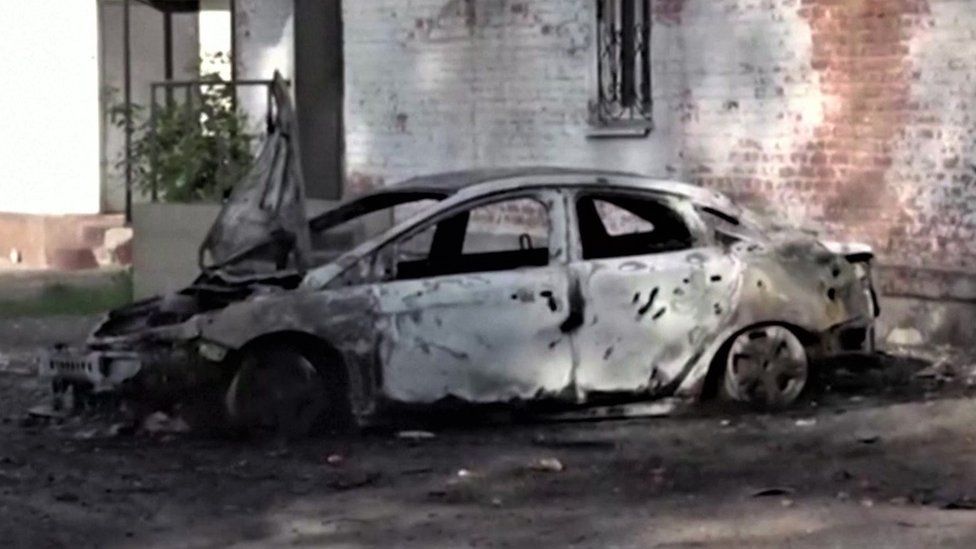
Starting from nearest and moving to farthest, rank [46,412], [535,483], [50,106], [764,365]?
[535,483], [46,412], [764,365], [50,106]

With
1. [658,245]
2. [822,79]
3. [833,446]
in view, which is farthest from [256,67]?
[833,446]

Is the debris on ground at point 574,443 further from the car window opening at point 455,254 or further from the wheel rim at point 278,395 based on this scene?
the wheel rim at point 278,395

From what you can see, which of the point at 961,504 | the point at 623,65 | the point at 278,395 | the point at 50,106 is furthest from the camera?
the point at 50,106

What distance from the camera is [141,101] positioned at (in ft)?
78.4

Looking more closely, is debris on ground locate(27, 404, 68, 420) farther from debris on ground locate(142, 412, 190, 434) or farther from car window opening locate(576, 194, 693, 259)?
car window opening locate(576, 194, 693, 259)

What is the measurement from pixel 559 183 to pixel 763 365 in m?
1.55

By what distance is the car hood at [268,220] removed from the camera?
1184cm

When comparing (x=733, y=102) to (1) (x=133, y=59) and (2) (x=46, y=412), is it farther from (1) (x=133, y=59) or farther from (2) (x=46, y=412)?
→ (1) (x=133, y=59)

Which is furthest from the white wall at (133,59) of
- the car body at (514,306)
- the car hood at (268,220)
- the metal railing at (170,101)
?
the car body at (514,306)

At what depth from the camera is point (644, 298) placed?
1155cm

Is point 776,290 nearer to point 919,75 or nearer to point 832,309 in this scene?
point 832,309

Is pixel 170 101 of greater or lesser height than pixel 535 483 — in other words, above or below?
above

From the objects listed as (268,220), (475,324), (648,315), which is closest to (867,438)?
(648,315)

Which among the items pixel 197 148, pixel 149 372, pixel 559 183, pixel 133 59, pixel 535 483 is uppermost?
pixel 133 59
